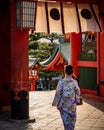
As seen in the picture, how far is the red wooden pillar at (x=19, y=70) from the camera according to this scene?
1025 centimetres

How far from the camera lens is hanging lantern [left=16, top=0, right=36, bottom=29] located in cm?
1000

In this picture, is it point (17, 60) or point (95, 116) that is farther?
point (95, 116)

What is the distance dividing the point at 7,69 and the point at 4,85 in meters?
0.55

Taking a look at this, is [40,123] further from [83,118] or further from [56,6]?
[56,6]

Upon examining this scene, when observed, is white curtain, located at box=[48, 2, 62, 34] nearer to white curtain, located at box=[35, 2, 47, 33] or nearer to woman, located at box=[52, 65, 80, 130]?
white curtain, located at box=[35, 2, 47, 33]

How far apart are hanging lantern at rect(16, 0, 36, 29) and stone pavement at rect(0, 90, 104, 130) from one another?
102 inches

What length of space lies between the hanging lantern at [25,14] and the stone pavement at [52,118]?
Result: 2596 millimetres

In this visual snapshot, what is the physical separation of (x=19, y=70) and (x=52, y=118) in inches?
70.6

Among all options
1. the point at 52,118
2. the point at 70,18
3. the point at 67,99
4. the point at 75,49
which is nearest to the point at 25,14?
the point at 70,18

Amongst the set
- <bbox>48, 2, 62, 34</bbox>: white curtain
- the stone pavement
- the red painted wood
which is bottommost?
the stone pavement

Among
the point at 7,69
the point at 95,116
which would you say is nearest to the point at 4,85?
the point at 7,69

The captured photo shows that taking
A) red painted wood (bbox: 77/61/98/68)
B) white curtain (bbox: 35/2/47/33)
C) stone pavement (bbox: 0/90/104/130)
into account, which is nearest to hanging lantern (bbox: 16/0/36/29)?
white curtain (bbox: 35/2/47/33)

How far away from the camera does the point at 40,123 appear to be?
10.1m

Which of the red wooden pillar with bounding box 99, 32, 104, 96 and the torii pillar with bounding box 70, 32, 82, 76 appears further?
the torii pillar with bounding box 70, 32, 82, 76
